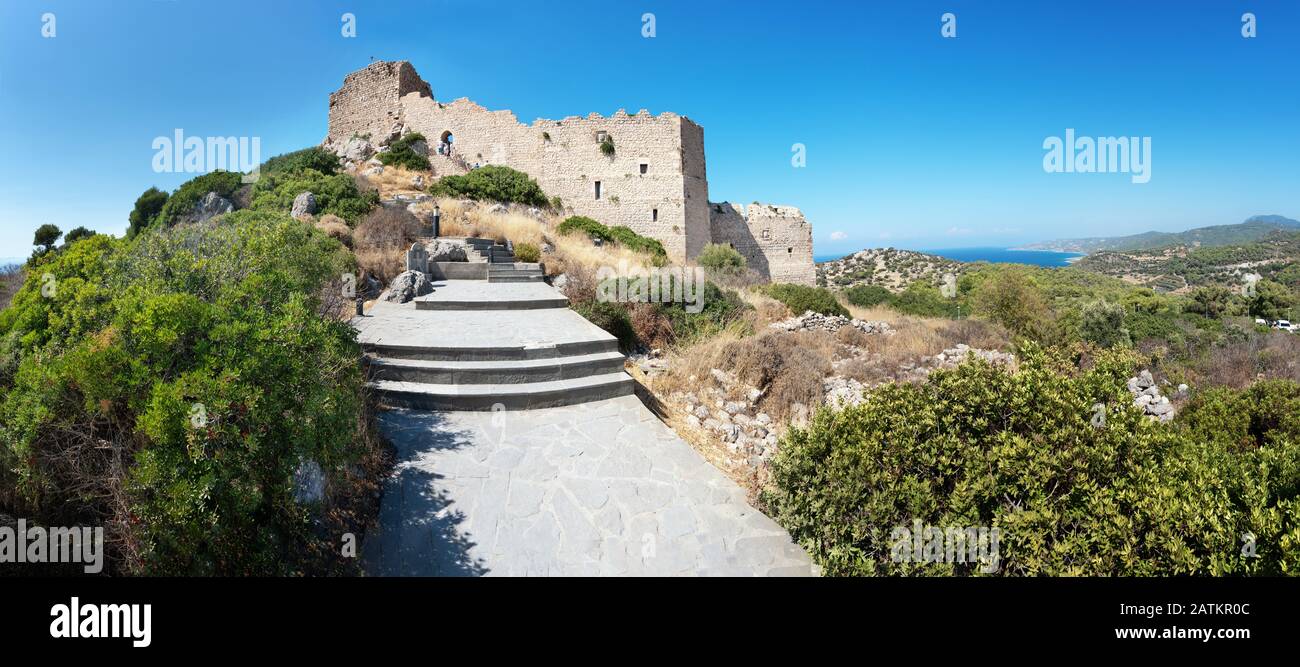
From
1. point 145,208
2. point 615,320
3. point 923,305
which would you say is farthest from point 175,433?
point 145,208

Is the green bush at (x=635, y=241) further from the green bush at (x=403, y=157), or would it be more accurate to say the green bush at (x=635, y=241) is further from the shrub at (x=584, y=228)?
the green bush at (x=403, y=157)

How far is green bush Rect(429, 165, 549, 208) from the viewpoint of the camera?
21031 mm

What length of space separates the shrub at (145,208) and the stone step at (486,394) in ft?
71.0

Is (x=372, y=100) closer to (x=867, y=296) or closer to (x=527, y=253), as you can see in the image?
(x=527, y=253)

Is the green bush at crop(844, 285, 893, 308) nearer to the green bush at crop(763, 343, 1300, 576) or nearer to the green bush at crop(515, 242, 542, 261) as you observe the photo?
the green bush at crop(515, 242, 542, 261)

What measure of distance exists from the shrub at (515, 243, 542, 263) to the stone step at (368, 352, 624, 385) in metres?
6.56

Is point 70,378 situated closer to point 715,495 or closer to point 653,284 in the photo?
point 715,495

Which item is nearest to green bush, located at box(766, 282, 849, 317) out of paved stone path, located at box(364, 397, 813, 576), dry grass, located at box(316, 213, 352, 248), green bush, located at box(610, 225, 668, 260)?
green bush, located at box(610, 225, 668, 260)

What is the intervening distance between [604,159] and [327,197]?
13.7m

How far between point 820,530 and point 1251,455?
2724mm

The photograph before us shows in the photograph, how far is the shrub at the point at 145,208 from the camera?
19594mm

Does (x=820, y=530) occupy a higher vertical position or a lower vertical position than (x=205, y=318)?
lower

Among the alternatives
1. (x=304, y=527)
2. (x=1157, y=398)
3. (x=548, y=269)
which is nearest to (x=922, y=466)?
(x=304, y=527)

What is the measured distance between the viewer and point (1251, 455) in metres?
3.23
